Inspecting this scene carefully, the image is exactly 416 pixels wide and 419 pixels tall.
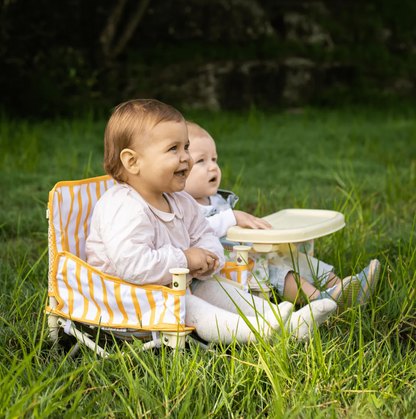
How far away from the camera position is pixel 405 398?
1.46m

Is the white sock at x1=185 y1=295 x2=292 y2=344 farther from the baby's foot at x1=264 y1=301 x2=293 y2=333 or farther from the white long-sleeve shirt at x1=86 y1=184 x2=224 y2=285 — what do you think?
the white long-sleeve shirt at x1=86 y1=184 x2=224 y2=285

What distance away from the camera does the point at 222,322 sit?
70.7 inches

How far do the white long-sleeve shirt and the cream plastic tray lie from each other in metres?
0.13

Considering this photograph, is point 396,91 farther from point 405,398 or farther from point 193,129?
point 405,398

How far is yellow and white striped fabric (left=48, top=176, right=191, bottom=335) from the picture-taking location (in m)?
1.74

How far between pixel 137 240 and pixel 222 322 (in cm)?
39

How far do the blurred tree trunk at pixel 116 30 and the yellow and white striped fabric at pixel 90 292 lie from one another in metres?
6.67

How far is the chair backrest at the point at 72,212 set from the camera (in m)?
1.99

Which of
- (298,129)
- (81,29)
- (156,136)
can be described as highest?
(81,29)

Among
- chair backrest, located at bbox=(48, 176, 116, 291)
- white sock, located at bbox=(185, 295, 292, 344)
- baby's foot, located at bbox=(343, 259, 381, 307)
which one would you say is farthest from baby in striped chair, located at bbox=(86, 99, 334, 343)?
baby's foot, located at bbox=(343, 259, 381, 307)

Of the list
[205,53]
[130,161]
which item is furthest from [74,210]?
[205,53]

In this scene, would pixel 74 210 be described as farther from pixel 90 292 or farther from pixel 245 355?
pixel 245 355

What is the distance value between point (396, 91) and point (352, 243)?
8.56 meters

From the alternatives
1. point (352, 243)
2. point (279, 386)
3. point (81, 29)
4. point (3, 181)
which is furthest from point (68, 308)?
point (81, 29)
